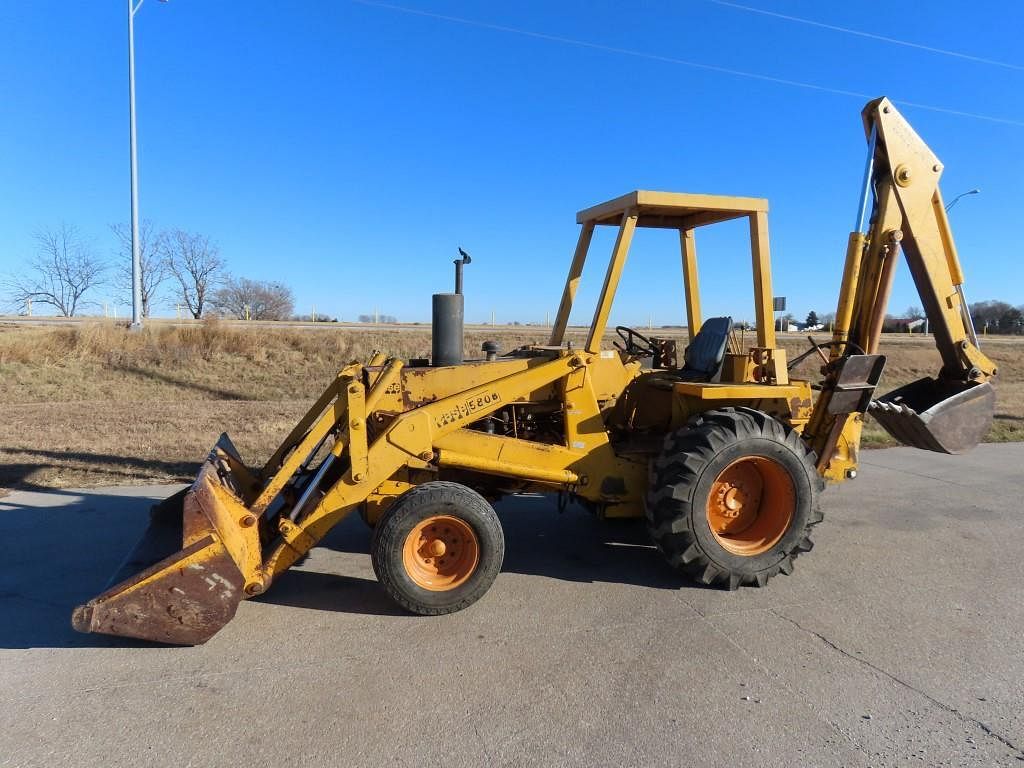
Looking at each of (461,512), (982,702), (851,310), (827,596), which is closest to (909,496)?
(851,310)

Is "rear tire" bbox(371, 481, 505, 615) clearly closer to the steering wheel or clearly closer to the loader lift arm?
the steering wheel

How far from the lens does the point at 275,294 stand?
51.7 meters

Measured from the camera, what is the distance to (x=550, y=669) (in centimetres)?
328

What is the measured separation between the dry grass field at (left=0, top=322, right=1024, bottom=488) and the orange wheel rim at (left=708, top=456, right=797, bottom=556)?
5347mm

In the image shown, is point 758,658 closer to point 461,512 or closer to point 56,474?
point 461,512

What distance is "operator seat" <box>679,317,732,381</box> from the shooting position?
4973 mm

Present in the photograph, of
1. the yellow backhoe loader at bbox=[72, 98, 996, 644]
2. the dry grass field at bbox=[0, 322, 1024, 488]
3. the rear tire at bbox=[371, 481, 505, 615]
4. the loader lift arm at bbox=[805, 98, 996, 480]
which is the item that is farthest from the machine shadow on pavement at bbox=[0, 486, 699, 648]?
the loader lift arm at bbox=[805, 98, 996, 480]

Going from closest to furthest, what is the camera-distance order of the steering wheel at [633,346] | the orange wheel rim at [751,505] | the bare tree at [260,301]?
the orange wheel rim at [751,505]
the steering wheel at [633,346]
the bare tree at [260,301]

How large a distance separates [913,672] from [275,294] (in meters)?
53.2

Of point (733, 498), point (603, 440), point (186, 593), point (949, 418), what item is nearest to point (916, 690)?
point (733, 498)

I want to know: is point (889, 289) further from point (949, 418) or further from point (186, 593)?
point (186, 593)

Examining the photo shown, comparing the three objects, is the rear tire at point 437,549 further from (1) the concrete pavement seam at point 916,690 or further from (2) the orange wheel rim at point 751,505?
(1) the concrete pavement seam at point 916,690

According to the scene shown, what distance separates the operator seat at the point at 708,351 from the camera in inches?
196

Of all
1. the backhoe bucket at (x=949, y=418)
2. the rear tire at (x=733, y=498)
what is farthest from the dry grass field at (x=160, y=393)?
the rear tire at (x=733, y=498)
